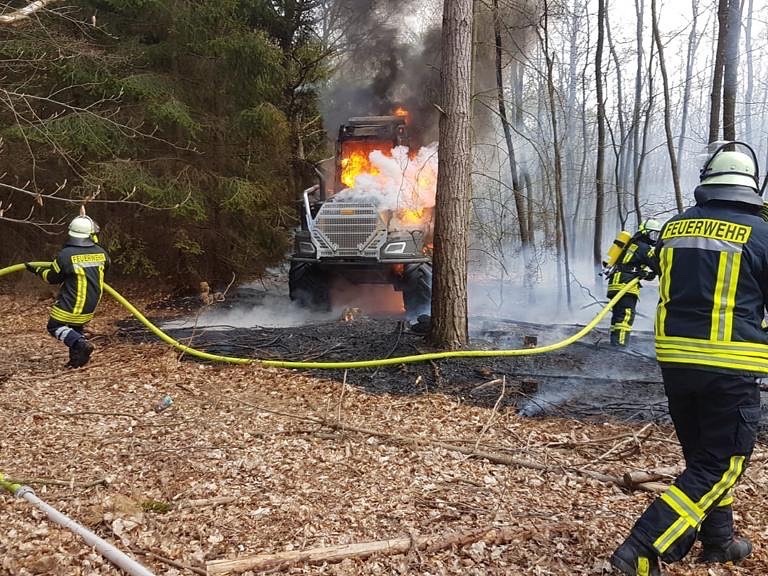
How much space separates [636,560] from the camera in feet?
8.55

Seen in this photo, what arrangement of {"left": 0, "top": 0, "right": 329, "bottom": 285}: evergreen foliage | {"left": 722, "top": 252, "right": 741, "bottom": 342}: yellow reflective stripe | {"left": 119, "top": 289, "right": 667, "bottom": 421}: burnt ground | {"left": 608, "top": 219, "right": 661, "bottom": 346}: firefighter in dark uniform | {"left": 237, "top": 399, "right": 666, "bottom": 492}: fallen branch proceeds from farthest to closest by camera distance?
{"left": 0, "top": 0, "right": 329, "bottom": 285}: evergreen foliage → {"left": 608, "top": 219, "right": 661, "bottom": 346}: firefighter in dark uniform → {"left": 119, "top": 289, "right": 667, "bottom": 421}: burnt ground → {"left": 237, "top": 399, "right": 666, "bottom": 492}: fallen branch → {"left": 722, "top": 252, "right": 741, "bottom": 342}: yellow reflective stripe

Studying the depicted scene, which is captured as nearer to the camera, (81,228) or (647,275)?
(81,228)

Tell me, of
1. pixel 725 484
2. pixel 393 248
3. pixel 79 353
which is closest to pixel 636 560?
pixel 725 484

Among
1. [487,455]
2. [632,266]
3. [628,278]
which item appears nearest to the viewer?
[487,455]

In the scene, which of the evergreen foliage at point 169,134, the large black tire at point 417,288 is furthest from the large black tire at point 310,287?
the evergreen foliage at point 169,134

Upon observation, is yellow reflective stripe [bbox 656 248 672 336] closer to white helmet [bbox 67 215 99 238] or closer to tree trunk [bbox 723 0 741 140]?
white helmet [bbox 67 215 99 238]

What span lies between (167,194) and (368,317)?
461 centimetres

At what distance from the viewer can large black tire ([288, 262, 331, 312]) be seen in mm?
10094

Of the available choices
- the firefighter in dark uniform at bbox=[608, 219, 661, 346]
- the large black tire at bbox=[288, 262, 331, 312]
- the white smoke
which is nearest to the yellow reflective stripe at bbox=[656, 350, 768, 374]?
the firefighter in dark uniform at bbox=[608, 219, 661, 346]

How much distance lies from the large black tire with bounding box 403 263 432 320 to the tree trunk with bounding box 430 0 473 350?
2974mm

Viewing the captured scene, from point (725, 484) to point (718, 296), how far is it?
34.6 inches

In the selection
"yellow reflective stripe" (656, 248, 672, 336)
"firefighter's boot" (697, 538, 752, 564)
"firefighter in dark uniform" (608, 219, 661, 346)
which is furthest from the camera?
"firefighter in dark uniform" (608, 219, 661, 346)

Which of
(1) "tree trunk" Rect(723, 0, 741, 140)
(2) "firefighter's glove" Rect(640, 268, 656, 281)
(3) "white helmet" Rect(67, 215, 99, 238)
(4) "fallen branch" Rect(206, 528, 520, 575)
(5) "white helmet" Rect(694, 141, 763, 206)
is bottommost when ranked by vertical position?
(4) "fallen branch" Rect(206, 528, 520, 575)

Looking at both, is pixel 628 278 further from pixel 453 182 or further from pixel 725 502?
pixel 725 502
